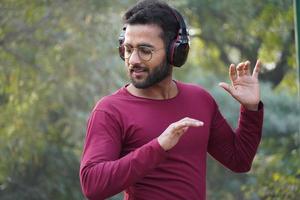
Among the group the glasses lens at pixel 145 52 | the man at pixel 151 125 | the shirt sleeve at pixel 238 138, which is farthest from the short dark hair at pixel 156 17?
the shirt sleeve at pixel 238 138

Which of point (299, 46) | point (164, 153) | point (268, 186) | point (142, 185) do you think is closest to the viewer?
point (164, 153)

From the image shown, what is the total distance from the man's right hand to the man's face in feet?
1.13

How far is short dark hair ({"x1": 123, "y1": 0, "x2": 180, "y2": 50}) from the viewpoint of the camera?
369 centimetres

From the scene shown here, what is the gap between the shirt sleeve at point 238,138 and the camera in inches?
154

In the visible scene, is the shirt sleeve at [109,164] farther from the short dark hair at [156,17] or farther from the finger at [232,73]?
the finger at [232,73]

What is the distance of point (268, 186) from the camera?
292 inches

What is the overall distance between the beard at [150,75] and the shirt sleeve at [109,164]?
0.23m

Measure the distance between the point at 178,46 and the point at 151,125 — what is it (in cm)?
34

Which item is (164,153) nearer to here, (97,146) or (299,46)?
(97,146)

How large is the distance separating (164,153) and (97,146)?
0.27 meters

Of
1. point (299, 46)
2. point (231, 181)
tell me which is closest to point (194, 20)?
point (231, 181)

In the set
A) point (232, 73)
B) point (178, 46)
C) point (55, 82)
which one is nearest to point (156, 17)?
point (178, 46)

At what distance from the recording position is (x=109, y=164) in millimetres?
3416

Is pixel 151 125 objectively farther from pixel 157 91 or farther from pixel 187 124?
pixel 187 124
